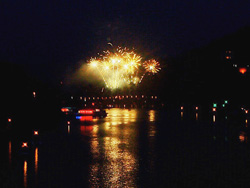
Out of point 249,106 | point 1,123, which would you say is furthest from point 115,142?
point 249,106

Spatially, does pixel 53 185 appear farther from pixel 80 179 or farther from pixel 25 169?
pixel 25 169

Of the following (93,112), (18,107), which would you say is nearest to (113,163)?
(18,107)

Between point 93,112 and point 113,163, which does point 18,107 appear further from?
point 113,163

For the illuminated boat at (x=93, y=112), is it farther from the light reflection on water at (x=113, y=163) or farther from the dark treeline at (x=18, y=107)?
the light reflection on water at (x=113, y=163)

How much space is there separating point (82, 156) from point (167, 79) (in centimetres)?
11391

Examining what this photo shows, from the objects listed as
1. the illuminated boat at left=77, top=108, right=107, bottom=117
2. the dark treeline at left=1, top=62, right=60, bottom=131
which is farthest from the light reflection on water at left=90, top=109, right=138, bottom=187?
the illuminated boat at left=77, top=108, right=107, bottom=117

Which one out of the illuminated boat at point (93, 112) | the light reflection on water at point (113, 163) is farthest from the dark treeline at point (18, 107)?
the light reflection on water at point (113, 163)

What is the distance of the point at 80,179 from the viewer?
10.1 m

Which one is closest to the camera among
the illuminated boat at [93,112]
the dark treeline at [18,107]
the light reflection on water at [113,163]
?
the light reflection on water at [113,163]

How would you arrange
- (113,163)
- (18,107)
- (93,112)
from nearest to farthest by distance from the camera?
(113,163)
(18,107)
(93,112)

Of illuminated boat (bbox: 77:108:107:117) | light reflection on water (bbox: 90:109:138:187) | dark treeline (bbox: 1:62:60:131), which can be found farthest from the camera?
illuminated boat (bbox: 77:108:107:117)

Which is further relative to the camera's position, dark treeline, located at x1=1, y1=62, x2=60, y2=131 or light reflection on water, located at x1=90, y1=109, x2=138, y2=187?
dark treeline, located at x1=1, y1=62, x2=60, y2=131

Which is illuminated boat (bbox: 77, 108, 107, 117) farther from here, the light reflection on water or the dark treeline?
the light reflection on water

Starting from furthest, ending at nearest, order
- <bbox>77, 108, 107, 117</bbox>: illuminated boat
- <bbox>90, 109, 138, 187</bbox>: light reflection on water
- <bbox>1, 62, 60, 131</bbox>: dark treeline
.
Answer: <bbox>77, 108, 107, 117</bbox>: illuminated boat → <bbox>1, 62, 60, 131</bbox>: dark treeline → <bbox>90, 109, 138, 187</bbox>: light reflection on water
